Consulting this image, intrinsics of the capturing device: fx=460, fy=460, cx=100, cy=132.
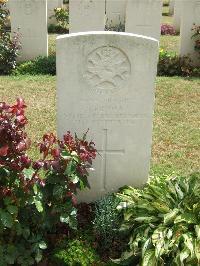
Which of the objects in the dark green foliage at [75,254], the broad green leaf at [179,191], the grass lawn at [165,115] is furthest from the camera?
the grass lawn at [165,115]

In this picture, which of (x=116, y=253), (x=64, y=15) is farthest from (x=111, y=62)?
(x=64, y=15)

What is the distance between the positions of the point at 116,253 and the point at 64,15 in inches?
518

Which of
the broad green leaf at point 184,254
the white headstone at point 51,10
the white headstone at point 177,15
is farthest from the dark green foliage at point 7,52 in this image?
the white headstone at point 177,15

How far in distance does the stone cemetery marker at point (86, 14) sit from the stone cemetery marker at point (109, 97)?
7.04 metres

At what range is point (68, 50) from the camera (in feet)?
13.5

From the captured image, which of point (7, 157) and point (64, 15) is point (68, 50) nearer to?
point (7, 157)

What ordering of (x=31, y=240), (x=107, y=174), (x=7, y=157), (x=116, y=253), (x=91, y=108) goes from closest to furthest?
(x=7, y=157)
(x=31, y=240)
(x=116, y=253)
(x=91, y=108)
(x=107, y=174)

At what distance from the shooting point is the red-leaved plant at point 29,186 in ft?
11.2

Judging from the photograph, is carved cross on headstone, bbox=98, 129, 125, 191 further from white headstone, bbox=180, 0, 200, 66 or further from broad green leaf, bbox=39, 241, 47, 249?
white headstone, bbox=180, 0, 200, 66

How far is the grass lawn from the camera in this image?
6.20 m

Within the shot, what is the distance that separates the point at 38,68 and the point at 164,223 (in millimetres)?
7122

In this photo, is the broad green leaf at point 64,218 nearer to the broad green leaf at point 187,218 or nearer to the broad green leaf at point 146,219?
the broad green leaf at point 146,219

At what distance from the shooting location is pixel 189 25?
34.8 ft

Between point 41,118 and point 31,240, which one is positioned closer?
point 31,240
